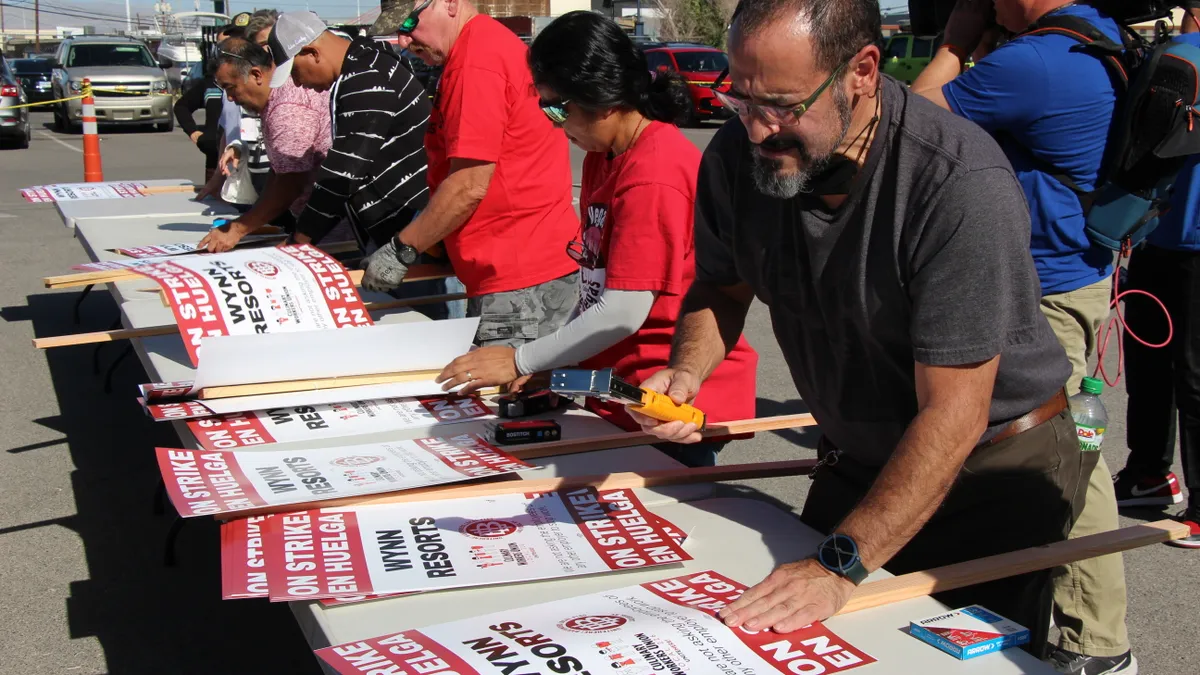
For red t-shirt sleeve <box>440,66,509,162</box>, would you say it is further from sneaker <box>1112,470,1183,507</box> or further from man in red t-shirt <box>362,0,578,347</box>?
sneaker <box>1112,470,1183,507</box>

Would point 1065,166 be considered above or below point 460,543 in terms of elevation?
above

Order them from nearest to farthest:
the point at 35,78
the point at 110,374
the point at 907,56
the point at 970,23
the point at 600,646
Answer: the point at 600,646 → the point at 970,23 → the point at 110,374 → the point at 907,56 → the point at 35,78

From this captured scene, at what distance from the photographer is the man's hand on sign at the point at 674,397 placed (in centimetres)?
188

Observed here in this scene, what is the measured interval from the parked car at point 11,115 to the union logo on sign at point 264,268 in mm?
14828

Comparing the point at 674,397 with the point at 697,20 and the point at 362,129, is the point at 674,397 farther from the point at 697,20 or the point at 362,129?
the point at 697,20

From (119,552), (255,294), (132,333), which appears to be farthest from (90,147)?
(255,294)

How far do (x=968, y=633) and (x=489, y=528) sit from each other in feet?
2.67

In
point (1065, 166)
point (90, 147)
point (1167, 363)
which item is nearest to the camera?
point (1065, 166)

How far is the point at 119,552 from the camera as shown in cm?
369

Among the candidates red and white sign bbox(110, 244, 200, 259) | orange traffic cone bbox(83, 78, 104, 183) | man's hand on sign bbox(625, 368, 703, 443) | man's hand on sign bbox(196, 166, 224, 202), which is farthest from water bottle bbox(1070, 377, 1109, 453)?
orange traffic cone bbox(83, 78, 104, 183)

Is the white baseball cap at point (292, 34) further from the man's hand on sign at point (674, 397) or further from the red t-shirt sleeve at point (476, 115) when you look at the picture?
the man's hand on sign at point (674, 397)

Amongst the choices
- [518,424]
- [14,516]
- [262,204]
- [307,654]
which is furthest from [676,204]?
[14,516]

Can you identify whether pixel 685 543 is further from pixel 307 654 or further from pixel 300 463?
pixel 307 654

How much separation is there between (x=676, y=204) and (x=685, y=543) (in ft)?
2.62
